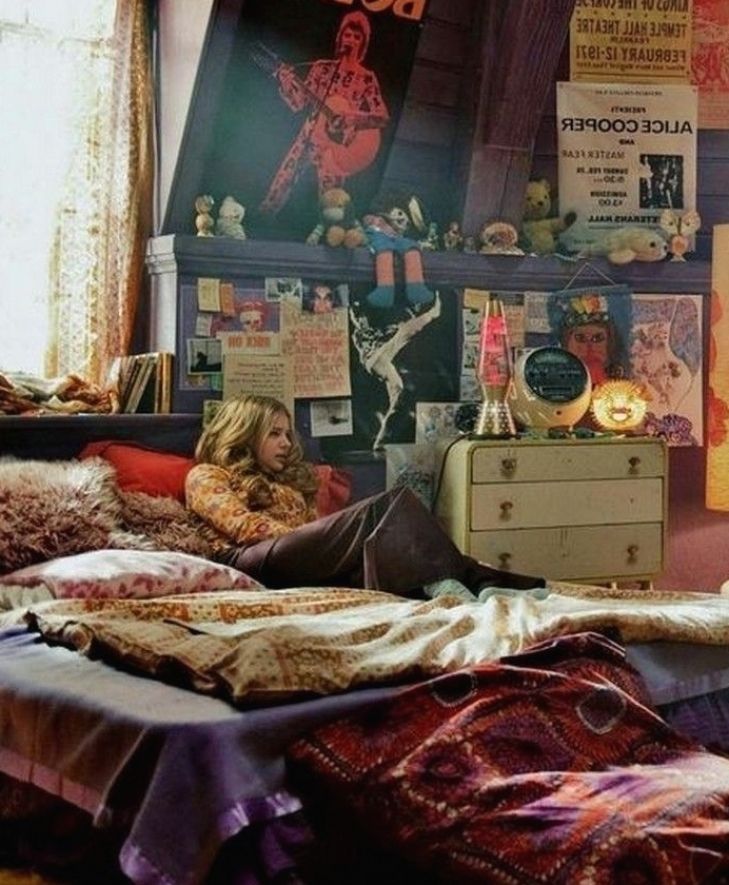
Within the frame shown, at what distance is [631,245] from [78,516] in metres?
2.46

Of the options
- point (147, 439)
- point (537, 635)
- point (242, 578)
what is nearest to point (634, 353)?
point (147, 439)

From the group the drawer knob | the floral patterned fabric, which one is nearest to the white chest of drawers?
the drawer knob

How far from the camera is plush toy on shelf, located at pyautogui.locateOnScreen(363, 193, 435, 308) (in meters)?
4.89

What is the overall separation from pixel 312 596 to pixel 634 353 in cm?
239

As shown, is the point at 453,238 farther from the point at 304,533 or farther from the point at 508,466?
the point at 304,533

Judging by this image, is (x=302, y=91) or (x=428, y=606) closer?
(x=428, y=606)

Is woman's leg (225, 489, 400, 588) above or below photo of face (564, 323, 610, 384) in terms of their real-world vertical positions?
below

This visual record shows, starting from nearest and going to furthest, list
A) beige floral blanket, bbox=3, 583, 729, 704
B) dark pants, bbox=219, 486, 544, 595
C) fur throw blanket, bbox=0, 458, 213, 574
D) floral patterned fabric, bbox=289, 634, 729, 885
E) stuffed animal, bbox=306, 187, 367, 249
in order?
floral patterned fabric, bbox=289, 634, 729, 885, beige floral blanket, bbox=3, 583, 729, 704, fur throw blanket, bbox=0, 458, 213, 574, dark pants, bbox=219, 486, 544, 595, stuffed animal, bbox=306, 187, 367, 249

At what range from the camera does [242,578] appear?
3.53 m

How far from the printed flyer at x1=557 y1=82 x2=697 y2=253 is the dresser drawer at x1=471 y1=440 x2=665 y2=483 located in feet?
2.87

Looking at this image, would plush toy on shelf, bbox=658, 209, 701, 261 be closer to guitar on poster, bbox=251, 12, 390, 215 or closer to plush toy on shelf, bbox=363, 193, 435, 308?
plush toy on shelf, bbox=363, 193, 435, 308

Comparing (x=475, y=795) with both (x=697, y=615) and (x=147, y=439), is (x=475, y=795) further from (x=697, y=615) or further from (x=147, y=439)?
(x=147, y=439)

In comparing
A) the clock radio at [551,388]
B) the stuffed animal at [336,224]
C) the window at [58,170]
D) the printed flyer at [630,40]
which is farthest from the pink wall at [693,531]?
the window at [58,170]

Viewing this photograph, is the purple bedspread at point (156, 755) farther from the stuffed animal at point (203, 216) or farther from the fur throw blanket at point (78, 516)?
the stuffed animal at point (203, 216)
